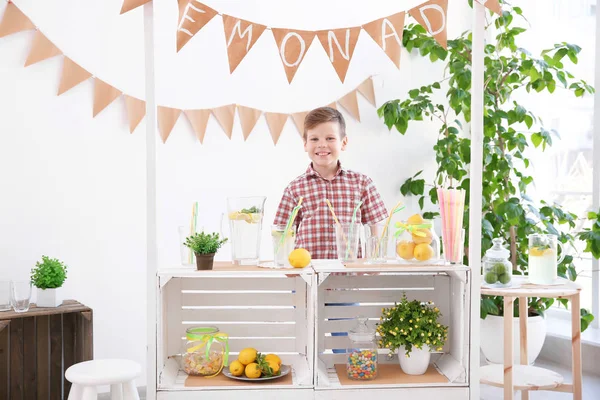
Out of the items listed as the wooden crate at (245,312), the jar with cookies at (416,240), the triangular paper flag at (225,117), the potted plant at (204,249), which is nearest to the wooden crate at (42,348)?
the wooden crate at (245,312)

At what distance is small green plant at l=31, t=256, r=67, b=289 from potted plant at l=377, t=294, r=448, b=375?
4.53 ft

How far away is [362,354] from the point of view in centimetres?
196

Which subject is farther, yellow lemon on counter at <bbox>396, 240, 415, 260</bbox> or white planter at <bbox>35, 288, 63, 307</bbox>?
white planter at <bbox>35, 288, 63, 307</bbox>

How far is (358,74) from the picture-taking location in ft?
12.1

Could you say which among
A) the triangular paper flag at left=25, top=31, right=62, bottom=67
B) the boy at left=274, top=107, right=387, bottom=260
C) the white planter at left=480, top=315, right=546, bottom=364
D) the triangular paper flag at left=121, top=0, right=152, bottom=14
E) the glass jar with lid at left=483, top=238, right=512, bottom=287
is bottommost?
the white planter at left=480, top=315, right=546, bottom=364

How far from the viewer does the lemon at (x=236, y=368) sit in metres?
1.92

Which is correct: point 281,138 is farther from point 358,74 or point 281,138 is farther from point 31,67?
point 31,67

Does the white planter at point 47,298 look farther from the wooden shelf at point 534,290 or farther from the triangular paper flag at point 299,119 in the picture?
the wooden shelf at point 534,290

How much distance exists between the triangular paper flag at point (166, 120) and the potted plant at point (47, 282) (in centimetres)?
86

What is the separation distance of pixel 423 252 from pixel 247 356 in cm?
60

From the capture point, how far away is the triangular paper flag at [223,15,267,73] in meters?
2.20

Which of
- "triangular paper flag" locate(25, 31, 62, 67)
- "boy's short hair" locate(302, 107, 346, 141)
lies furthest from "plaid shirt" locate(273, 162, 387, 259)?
"triangular paper flag" locate(25, 31, 62, 67)

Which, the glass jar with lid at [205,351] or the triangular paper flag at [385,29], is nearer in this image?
the glass jar with lid at [205,351]

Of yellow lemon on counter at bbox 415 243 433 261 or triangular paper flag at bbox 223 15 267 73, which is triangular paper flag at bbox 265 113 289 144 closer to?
triangular paper flag at bbox 223 15 267 73
